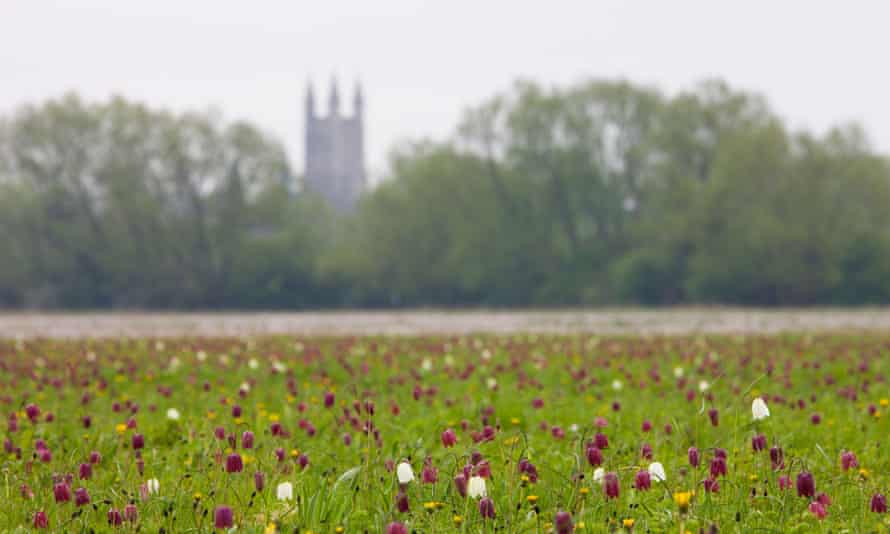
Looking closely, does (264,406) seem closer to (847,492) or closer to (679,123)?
(847,492)

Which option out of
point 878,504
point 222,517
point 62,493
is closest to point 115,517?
point 62,493

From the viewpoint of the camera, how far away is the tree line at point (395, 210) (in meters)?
48.8

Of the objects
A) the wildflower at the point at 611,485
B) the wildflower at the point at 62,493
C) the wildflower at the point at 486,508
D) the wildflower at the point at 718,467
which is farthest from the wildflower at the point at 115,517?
the wildflower at the point at 718,467

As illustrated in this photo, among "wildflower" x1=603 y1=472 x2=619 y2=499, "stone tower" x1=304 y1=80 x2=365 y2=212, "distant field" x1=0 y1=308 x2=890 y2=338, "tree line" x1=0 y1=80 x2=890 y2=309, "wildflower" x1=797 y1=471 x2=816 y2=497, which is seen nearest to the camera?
"wildflower" x1=603 y1=472 x2=619 y2=499

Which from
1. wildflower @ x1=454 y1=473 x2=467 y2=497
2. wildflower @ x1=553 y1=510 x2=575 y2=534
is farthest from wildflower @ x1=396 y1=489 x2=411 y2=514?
wildflower @ x1=553 y1=510 x2=575 y2=534

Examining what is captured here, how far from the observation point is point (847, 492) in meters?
4.78

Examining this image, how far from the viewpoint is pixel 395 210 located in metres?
52.3

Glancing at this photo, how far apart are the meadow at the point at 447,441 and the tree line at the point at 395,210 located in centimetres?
3606

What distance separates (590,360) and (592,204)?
39979 millimetres

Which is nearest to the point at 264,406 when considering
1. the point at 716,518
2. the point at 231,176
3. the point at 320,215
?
the point at 716,518

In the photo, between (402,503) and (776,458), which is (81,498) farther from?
(776,458)

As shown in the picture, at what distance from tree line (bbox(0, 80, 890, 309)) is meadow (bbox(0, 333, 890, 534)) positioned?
3606cm

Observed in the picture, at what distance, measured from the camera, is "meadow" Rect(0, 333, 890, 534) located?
14.0 feet

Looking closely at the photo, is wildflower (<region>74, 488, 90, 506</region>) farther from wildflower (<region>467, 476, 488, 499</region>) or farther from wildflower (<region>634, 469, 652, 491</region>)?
wildflower (<region>634, 469, 652, 491</region>)
